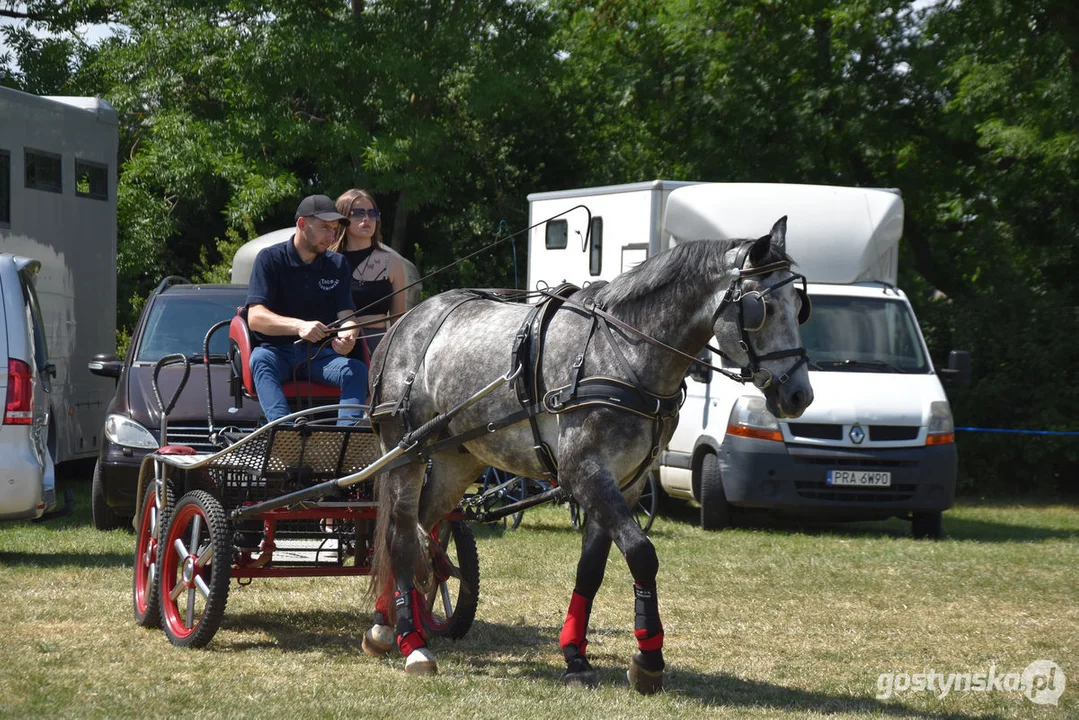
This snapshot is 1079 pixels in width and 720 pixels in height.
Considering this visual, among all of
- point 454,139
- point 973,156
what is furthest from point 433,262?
point 973,156

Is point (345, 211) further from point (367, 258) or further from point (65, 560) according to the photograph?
point (65, 560)

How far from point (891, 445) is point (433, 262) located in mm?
13348

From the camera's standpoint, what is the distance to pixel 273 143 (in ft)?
73.0

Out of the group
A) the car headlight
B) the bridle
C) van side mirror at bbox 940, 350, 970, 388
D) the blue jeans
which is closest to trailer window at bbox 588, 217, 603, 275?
van side mirror at bbox 940, 350, 970, 388

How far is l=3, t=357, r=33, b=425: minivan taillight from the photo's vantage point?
874 centimetres

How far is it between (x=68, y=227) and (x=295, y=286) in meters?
6.29

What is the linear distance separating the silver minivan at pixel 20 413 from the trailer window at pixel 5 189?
103 inches

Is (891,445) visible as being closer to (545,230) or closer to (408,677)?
(545,230)

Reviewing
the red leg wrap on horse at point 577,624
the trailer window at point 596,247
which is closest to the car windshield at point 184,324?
the trailer window at point 596,247

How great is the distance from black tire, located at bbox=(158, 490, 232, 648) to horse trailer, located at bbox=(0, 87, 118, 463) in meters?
4.45

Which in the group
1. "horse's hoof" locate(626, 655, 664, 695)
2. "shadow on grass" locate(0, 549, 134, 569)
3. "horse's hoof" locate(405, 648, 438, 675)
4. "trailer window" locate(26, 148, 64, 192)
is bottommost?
"shadow on grass" locate(0, 549, 134, 569)

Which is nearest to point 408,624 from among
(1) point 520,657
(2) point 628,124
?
(1) point 520,657

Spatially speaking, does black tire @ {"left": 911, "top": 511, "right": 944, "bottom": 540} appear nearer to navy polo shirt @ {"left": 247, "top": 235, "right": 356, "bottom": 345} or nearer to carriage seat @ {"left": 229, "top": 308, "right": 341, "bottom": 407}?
carriage seat @ {"left": 229, "top": 308, "right": 341, "bottom": 407}

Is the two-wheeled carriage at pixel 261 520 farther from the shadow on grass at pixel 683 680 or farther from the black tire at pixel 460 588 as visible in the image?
the shadow on grass at pixel 683 680
